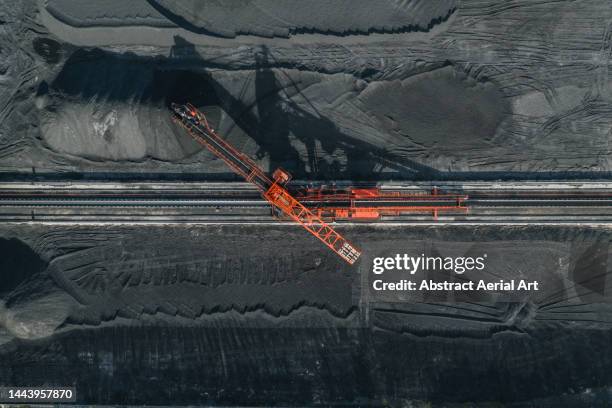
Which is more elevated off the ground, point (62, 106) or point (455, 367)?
point (62, 106)

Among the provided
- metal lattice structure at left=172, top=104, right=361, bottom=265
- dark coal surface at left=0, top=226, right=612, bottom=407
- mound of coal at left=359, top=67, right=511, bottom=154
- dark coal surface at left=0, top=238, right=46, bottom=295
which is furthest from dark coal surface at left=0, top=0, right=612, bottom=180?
dark coal surface at left=0, top=238, right=46, bottom=295

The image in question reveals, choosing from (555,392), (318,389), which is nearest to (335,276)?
(318,389)

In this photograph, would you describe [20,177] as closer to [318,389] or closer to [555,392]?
[318,389]

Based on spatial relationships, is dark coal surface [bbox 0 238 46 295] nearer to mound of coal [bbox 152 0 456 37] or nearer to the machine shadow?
the machine shadow

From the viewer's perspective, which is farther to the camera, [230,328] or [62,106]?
[230,328]

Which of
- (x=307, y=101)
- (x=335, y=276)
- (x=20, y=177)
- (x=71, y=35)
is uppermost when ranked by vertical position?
(x=71, y=35)

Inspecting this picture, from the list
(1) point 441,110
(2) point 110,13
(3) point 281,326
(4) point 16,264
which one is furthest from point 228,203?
(1) point 441,110
